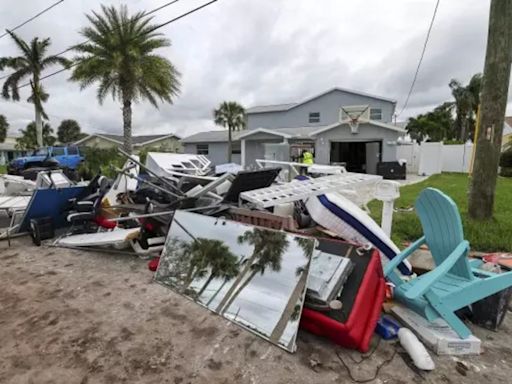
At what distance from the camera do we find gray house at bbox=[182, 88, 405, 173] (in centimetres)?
1694

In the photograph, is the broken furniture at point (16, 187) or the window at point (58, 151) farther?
the window at point (58, 151)

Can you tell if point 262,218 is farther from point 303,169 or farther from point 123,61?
point 123,61

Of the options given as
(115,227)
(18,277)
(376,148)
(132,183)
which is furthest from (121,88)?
(376,148)

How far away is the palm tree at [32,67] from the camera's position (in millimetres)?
21891

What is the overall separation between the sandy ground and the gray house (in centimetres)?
1518

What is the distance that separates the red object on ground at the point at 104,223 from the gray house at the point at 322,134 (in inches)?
526

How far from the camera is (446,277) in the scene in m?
2.50

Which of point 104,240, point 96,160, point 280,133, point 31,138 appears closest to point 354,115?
point 280,133

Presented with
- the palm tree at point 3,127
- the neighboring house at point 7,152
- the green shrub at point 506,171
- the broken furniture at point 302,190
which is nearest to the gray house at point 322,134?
the green shrub at point 506,171

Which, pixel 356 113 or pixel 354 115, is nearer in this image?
pixel 354 115

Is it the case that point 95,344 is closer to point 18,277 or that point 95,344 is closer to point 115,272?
point 115,272

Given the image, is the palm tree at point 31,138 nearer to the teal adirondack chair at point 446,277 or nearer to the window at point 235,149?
the window at point 235,149

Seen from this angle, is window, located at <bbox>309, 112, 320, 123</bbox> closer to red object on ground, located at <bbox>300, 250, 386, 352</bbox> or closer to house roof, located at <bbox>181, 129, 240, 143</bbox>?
house roof, located at <bbox>181, 129, 240, 143</bbox>

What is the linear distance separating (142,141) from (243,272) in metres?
33.5
